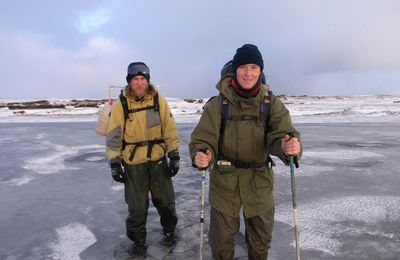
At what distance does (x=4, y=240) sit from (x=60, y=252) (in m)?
0.96

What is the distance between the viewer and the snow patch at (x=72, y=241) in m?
4.82

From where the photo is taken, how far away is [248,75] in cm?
350

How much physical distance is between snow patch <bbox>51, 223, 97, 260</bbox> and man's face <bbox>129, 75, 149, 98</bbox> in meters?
2.00

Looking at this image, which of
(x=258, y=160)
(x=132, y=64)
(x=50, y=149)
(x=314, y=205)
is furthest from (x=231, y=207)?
(x=50, y=149)

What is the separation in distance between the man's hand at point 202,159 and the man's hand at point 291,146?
2.07 ft

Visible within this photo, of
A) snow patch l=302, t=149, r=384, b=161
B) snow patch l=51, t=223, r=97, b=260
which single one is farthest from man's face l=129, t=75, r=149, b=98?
snow patch l=302, t=149, r=384, b=161

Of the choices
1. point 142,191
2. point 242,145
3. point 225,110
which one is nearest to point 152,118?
point 142,191

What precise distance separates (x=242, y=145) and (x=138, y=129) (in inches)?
66.3

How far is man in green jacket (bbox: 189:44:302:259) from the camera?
11.6 feet

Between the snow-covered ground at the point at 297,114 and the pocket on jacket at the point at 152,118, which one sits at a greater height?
the pocket on jacket at the point at 152,118

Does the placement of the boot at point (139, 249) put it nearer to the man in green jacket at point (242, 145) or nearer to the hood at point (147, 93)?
the man in green jacket at point (242, 145)

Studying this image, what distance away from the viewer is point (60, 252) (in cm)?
487

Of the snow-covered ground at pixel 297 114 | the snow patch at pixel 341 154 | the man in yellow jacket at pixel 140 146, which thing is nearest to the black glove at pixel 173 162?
the man in yellow jacket at pixel 140 146

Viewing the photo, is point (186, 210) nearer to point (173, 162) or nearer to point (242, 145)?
point (173, 162)
